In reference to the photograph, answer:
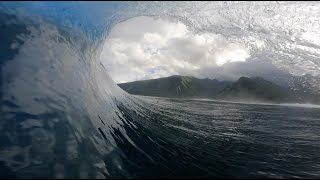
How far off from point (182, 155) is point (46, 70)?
6076mm

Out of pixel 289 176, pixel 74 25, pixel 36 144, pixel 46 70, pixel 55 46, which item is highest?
pixel 74 25

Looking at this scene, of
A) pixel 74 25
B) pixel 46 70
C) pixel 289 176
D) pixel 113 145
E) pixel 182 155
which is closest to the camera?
pixel 289 176

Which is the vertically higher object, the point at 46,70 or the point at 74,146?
the point at 46,70

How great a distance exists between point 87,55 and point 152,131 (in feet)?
17.5

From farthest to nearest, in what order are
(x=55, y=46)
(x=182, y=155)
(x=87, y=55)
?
(x=87, y=55)
(x=55, y=46)
(x=182, y=155)

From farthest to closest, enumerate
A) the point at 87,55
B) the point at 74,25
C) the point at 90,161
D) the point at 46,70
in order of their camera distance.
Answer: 1. the point at 87,55
2. the point at 74,25
3. the point at 46,70
4. the point at 90,161

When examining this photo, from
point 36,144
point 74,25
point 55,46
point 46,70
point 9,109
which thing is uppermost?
point 74,25

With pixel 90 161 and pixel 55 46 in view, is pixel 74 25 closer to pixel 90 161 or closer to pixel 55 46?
pixel 55 46

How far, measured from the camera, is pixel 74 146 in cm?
905

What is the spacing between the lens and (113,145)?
9.95 meters

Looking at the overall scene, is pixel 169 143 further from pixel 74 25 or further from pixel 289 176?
pixel 74 25

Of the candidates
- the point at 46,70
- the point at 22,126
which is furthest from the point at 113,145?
the point at 46,70

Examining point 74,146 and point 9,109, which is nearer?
point 74,146

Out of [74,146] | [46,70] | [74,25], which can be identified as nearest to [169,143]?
[74,146]
